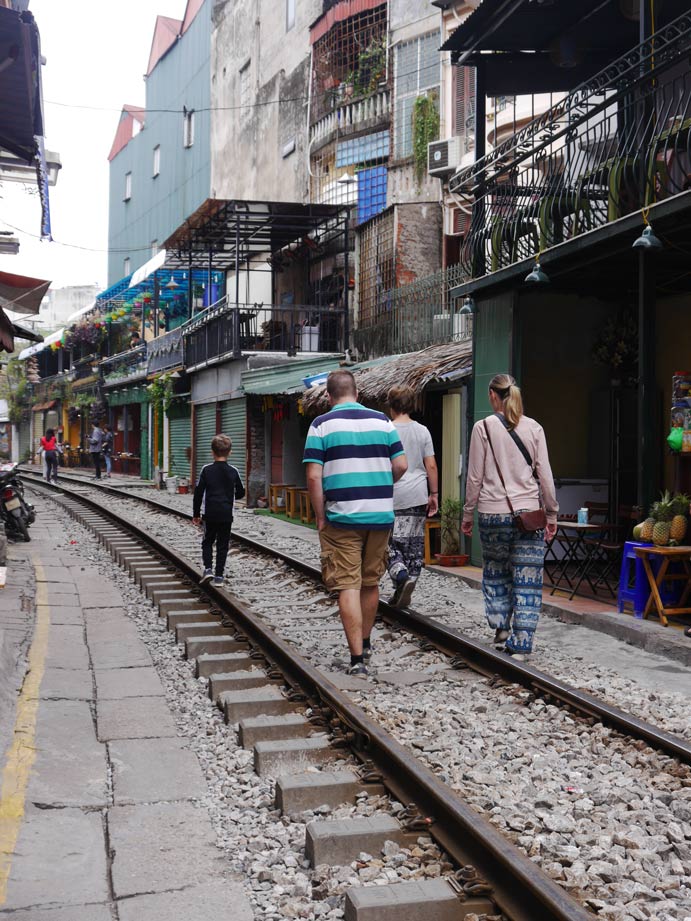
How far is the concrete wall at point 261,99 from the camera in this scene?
89.1 ft

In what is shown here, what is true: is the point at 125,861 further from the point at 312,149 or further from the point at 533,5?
the point at 312,149

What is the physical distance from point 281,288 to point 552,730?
78.8 ft

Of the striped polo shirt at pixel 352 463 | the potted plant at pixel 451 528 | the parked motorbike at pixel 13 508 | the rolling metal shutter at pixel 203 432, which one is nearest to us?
the striped polo shirt at pixel 352 463

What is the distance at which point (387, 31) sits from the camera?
73.8ft

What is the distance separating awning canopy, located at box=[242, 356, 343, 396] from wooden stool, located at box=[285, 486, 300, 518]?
223 cm

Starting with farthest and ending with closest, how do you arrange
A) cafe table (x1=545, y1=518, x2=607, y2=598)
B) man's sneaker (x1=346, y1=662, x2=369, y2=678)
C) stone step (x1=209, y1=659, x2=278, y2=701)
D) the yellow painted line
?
cafe table (x1=545, y1=518, x2=607, y2=598) < man's sneaker (x1=346, y1=662, x2=369, y2=678) < stone step (x1=209, y1=659, x2=278, y2=701) < the yellow painted line

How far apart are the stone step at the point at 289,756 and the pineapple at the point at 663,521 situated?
182 inches

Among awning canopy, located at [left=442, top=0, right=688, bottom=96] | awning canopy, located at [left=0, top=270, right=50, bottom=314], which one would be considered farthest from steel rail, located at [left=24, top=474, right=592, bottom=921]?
awning canopy, located at [left=442, top=0, right=688, bottom=96]

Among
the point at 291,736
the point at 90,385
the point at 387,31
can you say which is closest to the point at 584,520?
the point at 291,736

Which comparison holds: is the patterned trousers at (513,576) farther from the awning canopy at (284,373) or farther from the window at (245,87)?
the window at (245,87)

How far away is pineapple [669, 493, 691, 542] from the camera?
8578mm

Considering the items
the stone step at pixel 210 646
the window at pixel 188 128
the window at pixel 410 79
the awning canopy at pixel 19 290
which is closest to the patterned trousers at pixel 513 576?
the stone step at pixel 210 646

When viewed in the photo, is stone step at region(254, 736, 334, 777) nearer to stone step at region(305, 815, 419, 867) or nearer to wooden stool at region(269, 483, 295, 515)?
stone step at region(305, 815, 419, 867)

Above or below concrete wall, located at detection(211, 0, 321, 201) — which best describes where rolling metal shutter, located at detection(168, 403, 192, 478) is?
below
